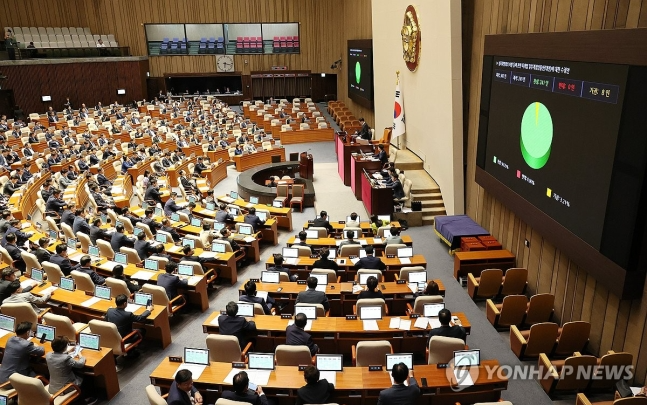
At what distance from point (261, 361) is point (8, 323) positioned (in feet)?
13.2

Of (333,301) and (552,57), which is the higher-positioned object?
(552,57)

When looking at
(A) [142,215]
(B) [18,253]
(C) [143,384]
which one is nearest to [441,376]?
(C) [143,384]

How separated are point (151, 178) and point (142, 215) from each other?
2.69 meters

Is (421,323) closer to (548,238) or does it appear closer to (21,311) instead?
(548,238)

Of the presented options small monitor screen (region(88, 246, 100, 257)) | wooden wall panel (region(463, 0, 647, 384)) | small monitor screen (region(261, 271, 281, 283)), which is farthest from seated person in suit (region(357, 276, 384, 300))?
small monitor screen (region(88, 246, 100, 257))

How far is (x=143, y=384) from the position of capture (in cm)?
690

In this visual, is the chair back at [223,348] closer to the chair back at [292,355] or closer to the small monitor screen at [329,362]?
the chair back at [292,355]

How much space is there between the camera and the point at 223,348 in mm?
6262

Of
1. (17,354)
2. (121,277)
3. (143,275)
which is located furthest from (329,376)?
(121,277)

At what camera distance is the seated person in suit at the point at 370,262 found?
351 inches

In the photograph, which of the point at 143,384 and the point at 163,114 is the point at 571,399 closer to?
the point at 143,384

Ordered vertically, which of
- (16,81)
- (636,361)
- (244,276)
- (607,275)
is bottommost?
(244,276)

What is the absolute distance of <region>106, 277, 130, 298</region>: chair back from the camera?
8.01 metres

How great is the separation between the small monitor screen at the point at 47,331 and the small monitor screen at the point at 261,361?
2.95 m
